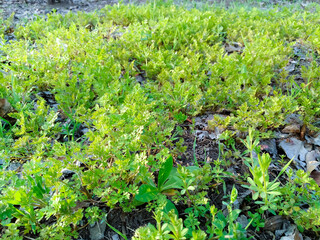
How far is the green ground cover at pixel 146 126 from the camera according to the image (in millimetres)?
1576

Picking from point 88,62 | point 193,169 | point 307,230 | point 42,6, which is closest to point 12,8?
point 42,6

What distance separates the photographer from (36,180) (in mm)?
1666

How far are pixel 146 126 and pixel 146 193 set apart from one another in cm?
65

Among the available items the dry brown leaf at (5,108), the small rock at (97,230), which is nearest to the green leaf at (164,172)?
the small rock at (97,230)

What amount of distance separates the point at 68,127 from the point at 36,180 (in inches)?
31.0

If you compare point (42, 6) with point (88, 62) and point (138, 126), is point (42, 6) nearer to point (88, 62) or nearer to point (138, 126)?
point (88, 62)

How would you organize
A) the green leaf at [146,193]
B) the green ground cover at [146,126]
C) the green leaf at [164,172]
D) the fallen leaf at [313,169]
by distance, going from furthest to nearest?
the fallen leaf at [313,169] < the green leaf at [164,172] < the green leaf at [146,193] < the green ground cover at [146,126]

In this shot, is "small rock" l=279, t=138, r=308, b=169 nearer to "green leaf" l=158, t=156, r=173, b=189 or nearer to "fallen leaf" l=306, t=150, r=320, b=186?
"fallen leaf" l=306, t=150, r=320, b=186

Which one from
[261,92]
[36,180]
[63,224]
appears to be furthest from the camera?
[261,92]

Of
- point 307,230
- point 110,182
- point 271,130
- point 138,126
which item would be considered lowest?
point 307,230

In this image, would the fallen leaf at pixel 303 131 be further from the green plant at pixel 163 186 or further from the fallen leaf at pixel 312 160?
the green plant at pixel 163 186

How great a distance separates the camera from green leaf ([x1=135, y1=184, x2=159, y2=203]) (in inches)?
66.4

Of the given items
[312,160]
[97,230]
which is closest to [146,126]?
[97,230]

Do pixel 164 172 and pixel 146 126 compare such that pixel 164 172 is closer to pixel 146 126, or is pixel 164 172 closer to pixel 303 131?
pixel 146 126
